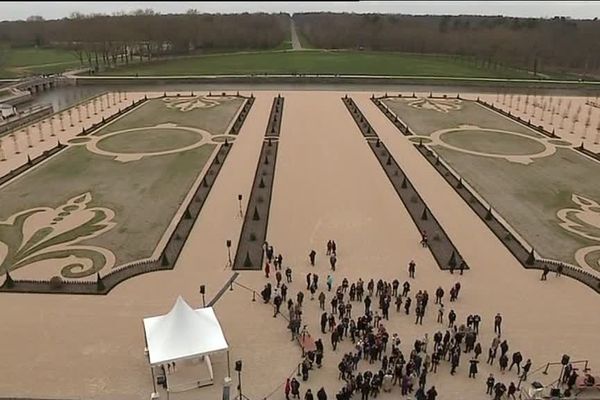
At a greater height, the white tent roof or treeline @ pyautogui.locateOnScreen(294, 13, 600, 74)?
treeline @ pyautogui.locateOnScreen(294, 13, 600, 74)

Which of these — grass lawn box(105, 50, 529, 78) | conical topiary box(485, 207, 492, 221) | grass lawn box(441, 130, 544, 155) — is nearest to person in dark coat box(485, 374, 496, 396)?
conical topiary box(485, 207, 492, 221)

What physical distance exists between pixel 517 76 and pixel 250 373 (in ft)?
344

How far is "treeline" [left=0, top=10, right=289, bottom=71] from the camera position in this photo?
408 ft

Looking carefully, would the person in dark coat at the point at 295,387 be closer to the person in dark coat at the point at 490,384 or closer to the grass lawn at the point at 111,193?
the person in dark coat at the point at 490,384

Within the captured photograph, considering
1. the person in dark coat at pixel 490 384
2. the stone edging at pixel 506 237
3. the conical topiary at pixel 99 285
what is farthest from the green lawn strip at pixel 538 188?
the conical topiary at pixel 99 285

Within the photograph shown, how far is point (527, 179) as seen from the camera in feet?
139

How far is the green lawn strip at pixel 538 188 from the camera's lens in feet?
105

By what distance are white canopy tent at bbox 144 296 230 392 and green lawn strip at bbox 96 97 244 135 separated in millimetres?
37134

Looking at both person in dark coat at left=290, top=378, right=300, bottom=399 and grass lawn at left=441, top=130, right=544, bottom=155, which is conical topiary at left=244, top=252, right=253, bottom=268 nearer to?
person in dark coat at left=290, top=378, right=300, bottom=399

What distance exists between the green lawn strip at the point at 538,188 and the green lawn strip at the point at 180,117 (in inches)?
969

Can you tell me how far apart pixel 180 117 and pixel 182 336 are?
4698cm

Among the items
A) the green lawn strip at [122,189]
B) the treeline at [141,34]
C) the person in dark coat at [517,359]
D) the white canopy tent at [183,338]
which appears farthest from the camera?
the treeline at [141,34]

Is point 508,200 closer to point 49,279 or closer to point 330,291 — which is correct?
point 330,291

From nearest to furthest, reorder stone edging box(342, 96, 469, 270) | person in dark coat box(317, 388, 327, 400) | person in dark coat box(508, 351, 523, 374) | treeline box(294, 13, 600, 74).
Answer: person in dark coat box(317, 388, 327, 400), person in dark coat box(508, 351, 523, 374), stone edging box(342, 96, 469, 270), treeline box(294, 13, 600, 74)
